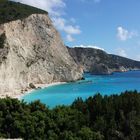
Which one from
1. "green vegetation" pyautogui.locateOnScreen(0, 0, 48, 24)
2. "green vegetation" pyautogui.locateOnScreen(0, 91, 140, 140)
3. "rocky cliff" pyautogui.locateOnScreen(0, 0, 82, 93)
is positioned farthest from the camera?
"green vegetation" pyautogui.locateOnScreen(0, 0, 48, 24)

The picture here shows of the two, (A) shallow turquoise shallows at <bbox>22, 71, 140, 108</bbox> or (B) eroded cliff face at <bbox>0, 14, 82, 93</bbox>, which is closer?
(A) shallow turquoise shallows at <bbox>22, 71, 140, 108</bbox>

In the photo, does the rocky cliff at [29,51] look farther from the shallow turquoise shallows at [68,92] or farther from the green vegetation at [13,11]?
the shallow turquoise shallows at [68,92]

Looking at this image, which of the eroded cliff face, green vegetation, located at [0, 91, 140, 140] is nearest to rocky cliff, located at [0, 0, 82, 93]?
the eroded cliff face

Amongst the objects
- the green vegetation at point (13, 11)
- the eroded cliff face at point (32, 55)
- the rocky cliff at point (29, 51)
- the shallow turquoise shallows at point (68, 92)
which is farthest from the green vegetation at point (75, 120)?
the green vegetation at point (13, 11)

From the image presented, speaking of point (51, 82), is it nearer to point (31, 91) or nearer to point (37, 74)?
point (37, 74)

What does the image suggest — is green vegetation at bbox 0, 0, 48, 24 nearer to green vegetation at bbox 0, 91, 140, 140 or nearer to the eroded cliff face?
the eroded cliff face

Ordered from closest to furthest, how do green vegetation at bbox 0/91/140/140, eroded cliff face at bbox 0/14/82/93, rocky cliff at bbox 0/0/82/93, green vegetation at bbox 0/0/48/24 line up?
green vegetation at bbox 0/91/140/140, eroded cliff face at bbox 0/14/82/93, rocky cliff at bbox 0/0/82/93, green vegetation at bbox 0/0/48/24

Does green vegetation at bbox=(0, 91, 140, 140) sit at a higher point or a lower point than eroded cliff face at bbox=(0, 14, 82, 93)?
lower

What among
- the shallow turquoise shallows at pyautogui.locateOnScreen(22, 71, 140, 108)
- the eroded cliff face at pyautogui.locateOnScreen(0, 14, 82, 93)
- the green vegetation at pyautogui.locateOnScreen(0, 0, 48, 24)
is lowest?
the shallow turquoise shallows at pyautogui.locateOnScreen(22, 71, 140, 108)

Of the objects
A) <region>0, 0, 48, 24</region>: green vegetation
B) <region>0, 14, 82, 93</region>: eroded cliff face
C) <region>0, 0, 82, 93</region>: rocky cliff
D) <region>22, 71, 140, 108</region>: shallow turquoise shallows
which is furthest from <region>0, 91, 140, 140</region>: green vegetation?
<region>0, 0, 48, 24</region>: green vegetation

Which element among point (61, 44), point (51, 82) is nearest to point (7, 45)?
point (51, 82)
